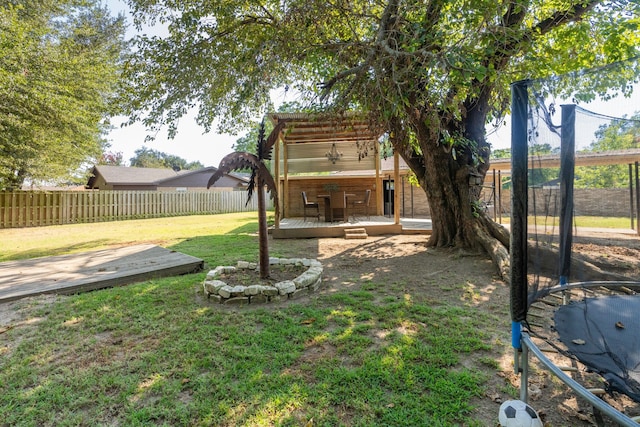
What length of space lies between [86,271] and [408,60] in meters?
6.06

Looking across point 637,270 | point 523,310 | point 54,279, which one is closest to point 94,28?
point 54,279

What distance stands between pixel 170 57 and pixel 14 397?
5.64 metres

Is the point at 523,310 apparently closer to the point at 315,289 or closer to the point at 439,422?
the point at 439,422

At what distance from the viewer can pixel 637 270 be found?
3934mm

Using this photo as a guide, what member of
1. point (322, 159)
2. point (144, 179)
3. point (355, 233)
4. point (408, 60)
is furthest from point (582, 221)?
point (144, 179)

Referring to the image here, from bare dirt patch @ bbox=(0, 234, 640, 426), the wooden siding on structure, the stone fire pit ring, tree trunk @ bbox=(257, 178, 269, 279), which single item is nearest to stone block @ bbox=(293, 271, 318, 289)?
the stone fire pit ring

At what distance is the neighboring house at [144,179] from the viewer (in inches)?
928

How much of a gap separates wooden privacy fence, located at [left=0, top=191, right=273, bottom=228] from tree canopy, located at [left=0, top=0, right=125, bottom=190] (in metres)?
0.87

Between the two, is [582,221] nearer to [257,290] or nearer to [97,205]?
[257,290]

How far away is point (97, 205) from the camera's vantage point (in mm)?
14797

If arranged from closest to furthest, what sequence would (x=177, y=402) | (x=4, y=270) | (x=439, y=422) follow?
(x=439, y=422) < (x=177, y=402) < (x=4, y=270)

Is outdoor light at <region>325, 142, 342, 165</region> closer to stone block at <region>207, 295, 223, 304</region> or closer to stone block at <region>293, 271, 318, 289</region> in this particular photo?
stone block at <region>293, 271, 318, 289</region>

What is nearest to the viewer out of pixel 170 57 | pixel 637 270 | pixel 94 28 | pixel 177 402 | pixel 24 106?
pixel 177 402

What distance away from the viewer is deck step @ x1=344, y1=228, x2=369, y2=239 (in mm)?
8384
